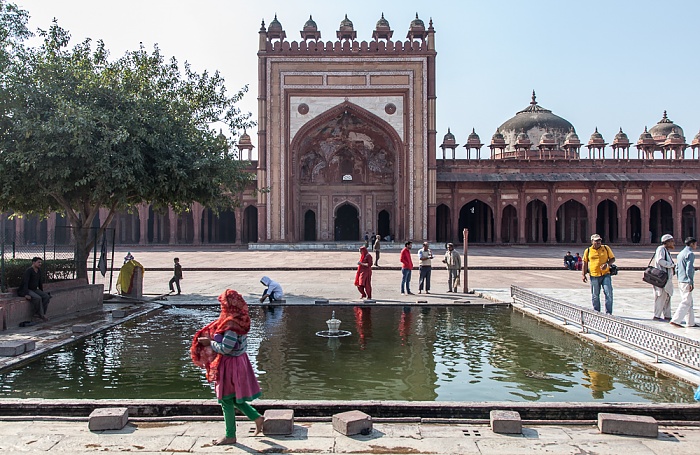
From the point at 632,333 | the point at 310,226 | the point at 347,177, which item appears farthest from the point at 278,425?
the point at 310,226

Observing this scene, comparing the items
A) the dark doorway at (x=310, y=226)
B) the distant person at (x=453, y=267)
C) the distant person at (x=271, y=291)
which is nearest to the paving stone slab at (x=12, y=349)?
the distant person at (x=271, y=291)

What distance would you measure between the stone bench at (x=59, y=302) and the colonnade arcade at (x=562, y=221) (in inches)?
973

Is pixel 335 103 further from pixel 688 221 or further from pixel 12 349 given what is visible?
pixel 12 349

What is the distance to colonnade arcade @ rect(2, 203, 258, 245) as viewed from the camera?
33.5 m

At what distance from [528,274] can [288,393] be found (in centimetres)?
1325

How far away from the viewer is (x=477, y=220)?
1458 inches

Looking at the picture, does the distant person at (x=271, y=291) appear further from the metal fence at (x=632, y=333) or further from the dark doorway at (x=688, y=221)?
the dark doorway at (x=688, y=221)

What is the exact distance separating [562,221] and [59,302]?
103 ft

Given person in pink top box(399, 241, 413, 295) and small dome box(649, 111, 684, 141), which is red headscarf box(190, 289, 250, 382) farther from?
small dome box(649, 111, 684, 141)

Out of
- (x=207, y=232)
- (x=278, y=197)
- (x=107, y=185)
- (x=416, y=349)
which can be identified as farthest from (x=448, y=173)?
(x=416, y=349)

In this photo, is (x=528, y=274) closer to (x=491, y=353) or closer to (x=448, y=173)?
(x=491, y=353)

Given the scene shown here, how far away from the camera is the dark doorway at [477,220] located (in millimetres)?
36125

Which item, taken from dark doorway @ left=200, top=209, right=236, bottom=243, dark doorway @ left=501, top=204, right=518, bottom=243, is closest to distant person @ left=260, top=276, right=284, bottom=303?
dark doorway @ left=200, top=209, right=236, bottom=243

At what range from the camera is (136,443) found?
156 inches
